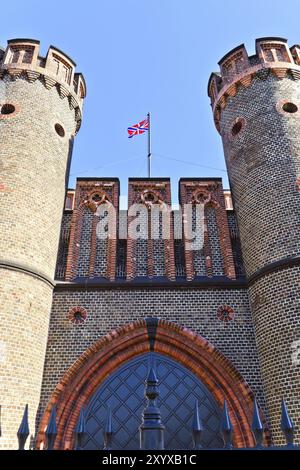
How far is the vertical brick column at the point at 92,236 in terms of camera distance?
31.4ft

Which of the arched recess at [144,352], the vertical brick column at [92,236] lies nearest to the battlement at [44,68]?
the vertical brick column at [92,236]

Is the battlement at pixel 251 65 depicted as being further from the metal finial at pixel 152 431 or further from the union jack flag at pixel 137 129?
the metal finial at pixel 152 431

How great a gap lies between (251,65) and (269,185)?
4582 mm

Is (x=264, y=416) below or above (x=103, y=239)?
below

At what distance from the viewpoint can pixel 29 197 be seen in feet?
31.1

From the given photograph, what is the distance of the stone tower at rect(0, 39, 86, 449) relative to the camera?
7633 millimetres

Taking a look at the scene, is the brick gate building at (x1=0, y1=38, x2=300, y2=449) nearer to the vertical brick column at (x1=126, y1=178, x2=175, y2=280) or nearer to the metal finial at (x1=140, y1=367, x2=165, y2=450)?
the vertical brick column at (x1=126, y1=178, x2=175, y2=280)

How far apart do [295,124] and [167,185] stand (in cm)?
385

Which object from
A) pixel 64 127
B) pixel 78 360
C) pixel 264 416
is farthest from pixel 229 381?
pixel 64 127

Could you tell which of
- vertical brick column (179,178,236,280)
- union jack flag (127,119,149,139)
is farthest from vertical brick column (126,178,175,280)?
union jack flag (127,119,149,139)

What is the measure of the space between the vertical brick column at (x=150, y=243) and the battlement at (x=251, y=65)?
3701 mm
